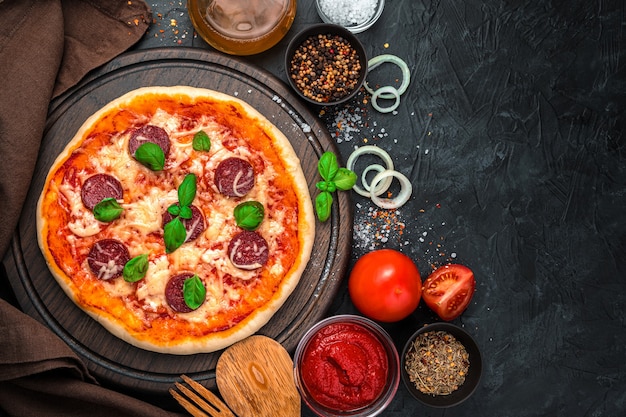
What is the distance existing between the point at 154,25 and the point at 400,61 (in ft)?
5.40

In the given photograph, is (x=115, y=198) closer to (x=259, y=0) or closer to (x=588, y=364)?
(x=259, y=0)

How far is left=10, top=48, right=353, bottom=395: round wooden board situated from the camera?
366 centimetres

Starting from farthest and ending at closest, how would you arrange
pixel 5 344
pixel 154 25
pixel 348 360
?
1. pixel 154 25
2. pixel 348 360
3. pixel 5 344

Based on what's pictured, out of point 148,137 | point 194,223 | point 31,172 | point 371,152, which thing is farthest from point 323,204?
point 31,172

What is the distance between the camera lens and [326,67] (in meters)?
3.84

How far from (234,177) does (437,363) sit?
1699 mm

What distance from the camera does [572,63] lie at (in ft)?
13.5

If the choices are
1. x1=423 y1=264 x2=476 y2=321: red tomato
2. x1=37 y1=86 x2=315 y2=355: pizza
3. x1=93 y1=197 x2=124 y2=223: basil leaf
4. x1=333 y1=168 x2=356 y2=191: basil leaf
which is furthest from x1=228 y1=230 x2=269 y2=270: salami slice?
x1=423 y1=264 x2=476 y2=321: red tomato

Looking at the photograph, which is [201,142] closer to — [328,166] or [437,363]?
[328,166]

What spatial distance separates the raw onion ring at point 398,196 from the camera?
12.9 feet

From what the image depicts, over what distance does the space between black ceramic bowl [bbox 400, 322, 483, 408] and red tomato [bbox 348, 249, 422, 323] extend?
189 mm

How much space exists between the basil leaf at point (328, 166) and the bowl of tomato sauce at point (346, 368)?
0.87 metres

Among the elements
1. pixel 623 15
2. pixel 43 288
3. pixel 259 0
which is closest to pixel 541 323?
pixel 623 15

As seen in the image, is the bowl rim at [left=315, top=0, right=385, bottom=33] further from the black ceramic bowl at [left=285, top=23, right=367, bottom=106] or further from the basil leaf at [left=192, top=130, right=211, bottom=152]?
the basil leaf at [left=192, top=130, right=211, bottom=152]
